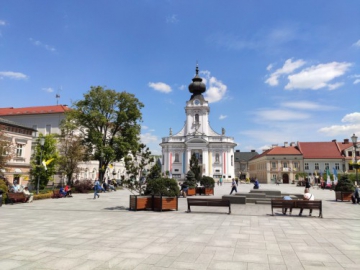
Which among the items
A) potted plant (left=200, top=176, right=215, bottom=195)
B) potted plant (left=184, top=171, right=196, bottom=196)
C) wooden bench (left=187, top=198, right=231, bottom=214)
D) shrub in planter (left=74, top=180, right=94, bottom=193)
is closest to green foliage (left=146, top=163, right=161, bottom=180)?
wooden bench (left=187, top=198, right=231, bottom=214)

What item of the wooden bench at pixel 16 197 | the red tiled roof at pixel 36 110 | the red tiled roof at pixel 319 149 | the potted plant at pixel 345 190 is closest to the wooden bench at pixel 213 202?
the wooden bench at pixel 16 197

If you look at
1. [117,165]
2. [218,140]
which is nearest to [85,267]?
[117,165]

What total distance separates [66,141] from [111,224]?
25.5 meters

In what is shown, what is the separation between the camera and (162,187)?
14297mm

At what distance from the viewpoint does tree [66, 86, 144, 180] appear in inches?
1352

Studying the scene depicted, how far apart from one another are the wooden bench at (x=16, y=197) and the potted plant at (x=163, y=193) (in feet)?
32.0

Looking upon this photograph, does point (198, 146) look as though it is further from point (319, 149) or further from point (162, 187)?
point (162, 187)

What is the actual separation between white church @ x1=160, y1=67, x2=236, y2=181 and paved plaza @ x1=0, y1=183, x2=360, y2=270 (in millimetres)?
59149

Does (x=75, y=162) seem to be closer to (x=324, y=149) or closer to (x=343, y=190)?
(x=343, y=190)

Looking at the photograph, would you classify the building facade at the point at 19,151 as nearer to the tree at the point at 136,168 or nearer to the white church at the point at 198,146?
the tree at the point at 136,168

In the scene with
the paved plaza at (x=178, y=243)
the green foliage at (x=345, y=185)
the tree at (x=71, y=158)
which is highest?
the tree at (x=71, y=158)

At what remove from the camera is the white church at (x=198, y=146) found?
7088cm

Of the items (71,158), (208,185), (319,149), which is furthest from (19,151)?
(319,149)

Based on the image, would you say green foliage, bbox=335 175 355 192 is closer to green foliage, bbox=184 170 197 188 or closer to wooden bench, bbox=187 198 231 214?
green foliage, bbox=184 170 197 188
